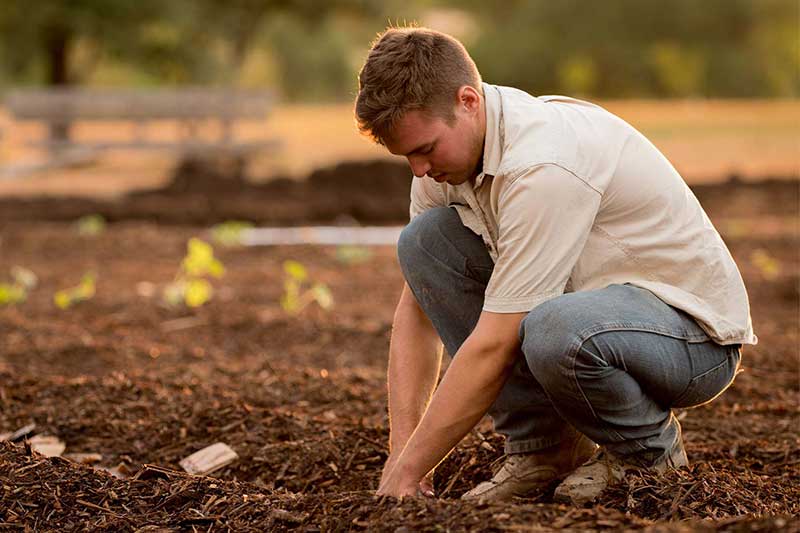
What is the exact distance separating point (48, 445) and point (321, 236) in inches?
206

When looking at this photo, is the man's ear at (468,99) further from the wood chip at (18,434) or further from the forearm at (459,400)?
the wood chip at (18,434)

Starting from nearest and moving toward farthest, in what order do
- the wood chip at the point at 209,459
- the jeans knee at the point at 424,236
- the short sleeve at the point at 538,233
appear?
the short sleeve at the point at 538,233 → the jeans knee at the point at 424,236 → the wood chip at the point at 209,459

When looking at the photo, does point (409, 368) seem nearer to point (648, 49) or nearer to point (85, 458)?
point (85, 458)

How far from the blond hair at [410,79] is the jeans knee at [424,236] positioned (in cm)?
50

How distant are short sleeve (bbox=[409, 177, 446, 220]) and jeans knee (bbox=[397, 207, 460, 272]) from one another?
5 cm

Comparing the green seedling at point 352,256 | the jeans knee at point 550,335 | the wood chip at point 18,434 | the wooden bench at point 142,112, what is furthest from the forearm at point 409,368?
the wooden bench at point 142,112

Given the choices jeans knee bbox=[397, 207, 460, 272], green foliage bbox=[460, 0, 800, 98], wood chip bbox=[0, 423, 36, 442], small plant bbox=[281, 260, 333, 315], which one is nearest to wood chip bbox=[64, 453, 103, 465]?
wood chip bbox=[0, 423, 36, 442]

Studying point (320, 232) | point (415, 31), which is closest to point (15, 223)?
point (320, 232)

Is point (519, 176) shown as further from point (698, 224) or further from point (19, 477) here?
point (19, 477)

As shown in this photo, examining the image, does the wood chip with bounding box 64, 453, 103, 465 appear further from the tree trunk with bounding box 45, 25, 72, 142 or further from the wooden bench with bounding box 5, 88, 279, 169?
the tree trunk with bounding box 45, 25, 72, 142

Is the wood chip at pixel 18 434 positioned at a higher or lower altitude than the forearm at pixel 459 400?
lower

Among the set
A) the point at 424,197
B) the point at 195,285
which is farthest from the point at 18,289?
the point at 424,197

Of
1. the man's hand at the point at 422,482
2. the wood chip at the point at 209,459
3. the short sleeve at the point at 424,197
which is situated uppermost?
the short sleeve at the point at 424,197

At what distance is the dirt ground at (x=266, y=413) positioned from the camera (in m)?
2.60
